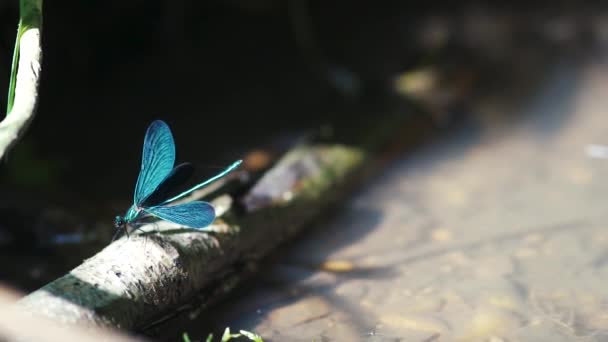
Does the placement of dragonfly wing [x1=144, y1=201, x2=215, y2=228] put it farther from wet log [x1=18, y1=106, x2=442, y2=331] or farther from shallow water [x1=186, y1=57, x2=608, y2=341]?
shallow water [x1=186, y1=57, x2=608, y2=341]

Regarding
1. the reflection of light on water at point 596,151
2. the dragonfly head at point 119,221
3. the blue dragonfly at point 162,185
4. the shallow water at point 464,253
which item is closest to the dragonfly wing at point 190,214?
the blue dragonfly at point 162,185

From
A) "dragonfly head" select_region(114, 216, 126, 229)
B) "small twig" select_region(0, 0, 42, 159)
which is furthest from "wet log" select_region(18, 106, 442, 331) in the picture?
"small twig" select_region(0, 0, 42, 159)

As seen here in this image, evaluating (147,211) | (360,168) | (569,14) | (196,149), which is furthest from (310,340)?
(569,14)

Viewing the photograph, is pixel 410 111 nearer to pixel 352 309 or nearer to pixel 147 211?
pixel 352 309

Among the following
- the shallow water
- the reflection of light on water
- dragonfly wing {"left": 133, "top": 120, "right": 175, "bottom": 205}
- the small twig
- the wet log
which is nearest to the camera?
the small twig

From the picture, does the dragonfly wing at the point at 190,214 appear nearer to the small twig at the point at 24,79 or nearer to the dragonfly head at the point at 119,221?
the dragonfly head at the point at 119,221

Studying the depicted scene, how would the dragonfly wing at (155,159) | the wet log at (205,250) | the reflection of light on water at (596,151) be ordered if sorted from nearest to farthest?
the wet log at (205,250), the dragonfly wing at (155,159), the reflection of light on water at (596,151)
